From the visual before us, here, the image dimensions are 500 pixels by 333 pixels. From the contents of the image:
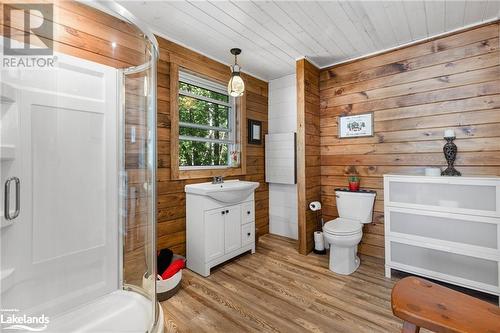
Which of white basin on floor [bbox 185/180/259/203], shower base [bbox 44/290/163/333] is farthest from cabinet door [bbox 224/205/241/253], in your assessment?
shower base [bbox 44/290/163/333]

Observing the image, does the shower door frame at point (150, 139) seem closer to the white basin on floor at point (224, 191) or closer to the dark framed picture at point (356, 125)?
the white basin on floor at point (224, 191)

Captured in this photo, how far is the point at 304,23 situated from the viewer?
2.15m

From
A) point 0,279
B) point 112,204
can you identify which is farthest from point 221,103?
point 0,279

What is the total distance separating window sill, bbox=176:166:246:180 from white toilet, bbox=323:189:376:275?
125cm

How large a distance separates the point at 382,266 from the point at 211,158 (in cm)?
224

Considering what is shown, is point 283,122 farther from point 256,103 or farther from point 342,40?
point 342,40

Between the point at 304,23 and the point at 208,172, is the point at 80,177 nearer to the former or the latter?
the point at 208,172

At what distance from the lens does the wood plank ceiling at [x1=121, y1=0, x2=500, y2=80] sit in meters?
1.91

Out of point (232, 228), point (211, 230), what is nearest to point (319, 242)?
point (232, 228)

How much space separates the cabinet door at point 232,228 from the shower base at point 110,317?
3.14ft

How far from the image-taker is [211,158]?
2.95 meters

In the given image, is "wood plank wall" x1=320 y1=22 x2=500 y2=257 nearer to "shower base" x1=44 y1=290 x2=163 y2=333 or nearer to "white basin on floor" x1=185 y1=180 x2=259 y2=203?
"white basin on floor" x1=185 y1=180 x2=259 y2=203

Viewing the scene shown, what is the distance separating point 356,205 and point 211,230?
1593 millimetres

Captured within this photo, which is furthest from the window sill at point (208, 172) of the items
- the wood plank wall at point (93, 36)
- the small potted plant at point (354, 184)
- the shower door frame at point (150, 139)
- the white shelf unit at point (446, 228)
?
the white shelf unit at point (446, 228)
